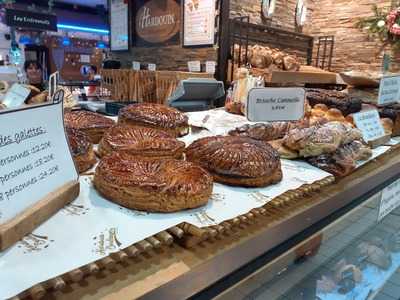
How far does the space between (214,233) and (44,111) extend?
0.34 meters

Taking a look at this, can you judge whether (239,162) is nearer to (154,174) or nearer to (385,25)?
(154,174)

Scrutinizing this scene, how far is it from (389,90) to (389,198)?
1.73ft

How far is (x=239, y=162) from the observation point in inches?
29.0

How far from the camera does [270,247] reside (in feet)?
2.15

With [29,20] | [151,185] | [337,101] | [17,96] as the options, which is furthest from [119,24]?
[151,185]

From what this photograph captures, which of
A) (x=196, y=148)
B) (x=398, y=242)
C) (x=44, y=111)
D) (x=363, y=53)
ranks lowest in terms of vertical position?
(x=398, y=242)

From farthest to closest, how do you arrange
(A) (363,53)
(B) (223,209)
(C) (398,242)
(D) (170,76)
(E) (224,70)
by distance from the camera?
(A) (363,53)
(E) (224,70)
(D) (170,76)
(C) (398,242)
(B) (223,209)

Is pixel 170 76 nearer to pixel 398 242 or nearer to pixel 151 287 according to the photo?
pixel 398 242

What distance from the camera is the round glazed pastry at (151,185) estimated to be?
58cm

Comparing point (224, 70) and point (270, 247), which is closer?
point (270, 247)

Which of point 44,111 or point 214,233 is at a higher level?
point 44,111

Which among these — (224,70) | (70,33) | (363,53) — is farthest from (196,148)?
(70,33)

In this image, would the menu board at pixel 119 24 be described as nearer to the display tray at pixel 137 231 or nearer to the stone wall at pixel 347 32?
the stone wall at pixel 347 32

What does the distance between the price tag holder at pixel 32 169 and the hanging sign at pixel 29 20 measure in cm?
416
